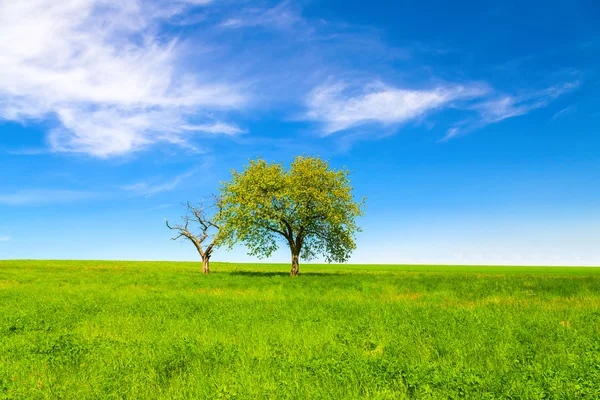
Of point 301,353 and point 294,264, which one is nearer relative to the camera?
point 301,353

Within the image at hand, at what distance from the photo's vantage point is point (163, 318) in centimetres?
1492

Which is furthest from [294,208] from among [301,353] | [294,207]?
[301,353]

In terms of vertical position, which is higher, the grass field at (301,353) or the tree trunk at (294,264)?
the tree trunk at (294,264)

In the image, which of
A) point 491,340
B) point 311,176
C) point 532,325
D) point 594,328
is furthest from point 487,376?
point 311,176

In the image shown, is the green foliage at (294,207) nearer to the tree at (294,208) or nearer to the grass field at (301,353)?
the tree at (294,208)

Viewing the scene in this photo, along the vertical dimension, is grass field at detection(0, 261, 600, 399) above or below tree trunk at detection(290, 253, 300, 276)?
below

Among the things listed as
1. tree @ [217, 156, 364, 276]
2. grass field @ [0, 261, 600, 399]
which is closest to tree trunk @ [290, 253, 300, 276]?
tree @ [217, 156, 364, 276]

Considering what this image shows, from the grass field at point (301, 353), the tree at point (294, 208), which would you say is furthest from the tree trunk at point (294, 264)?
the grass field at point (301, 353)

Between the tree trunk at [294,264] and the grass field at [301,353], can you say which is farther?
the tree trunk at [294,264]

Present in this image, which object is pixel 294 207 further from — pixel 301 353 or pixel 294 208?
pixel 301 353

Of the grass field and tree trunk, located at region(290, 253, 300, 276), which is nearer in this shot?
the grass field

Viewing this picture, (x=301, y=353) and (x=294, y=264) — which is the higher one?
(x=294, y=264)

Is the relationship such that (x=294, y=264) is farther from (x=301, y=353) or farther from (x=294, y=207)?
(x=301, y=353)

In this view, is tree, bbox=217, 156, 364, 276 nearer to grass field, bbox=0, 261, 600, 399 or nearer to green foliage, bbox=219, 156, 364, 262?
green foliage, bbox=219, 156, 364, 262
